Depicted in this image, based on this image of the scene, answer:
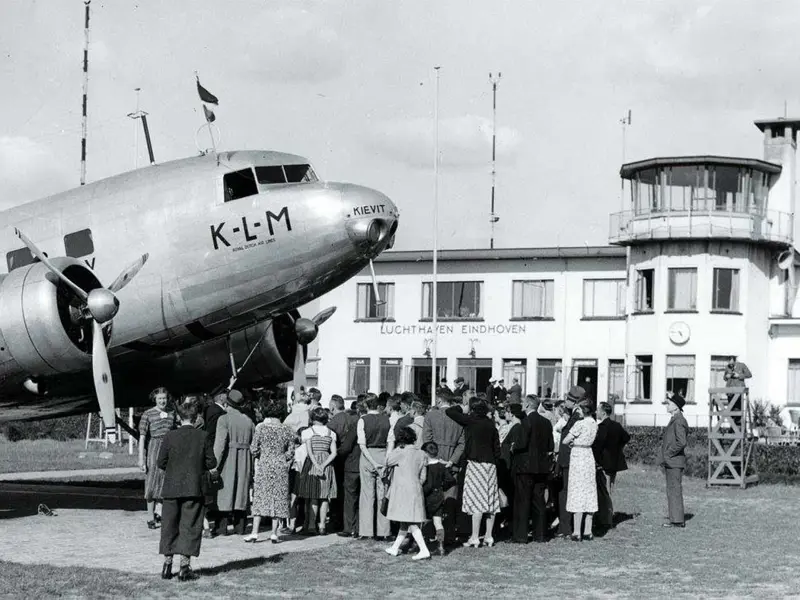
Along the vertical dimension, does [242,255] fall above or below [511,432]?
above

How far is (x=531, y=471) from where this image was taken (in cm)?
1622

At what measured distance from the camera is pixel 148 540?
15.3 meters

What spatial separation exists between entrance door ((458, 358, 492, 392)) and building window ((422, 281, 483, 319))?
2.01 m

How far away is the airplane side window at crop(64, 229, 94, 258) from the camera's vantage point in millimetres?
17656

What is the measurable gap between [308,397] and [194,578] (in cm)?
497

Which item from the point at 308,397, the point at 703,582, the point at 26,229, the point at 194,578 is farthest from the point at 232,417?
the point at 703,582

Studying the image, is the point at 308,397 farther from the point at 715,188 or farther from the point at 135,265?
the point at 715,188

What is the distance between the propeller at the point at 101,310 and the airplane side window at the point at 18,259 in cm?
208

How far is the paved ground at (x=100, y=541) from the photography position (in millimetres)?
13633

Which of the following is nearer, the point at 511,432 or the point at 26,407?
the point at 511,432

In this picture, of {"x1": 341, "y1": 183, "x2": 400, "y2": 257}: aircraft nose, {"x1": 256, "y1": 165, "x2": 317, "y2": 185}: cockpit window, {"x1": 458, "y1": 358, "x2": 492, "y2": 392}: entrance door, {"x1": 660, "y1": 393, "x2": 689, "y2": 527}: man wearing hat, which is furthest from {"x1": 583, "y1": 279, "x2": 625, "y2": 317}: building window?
{"x1": 341, "y1": 183, "x2": 400, "y2": 257}: aircraft nose

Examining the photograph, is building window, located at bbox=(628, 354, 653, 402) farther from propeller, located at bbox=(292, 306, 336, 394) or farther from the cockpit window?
the cockpit window

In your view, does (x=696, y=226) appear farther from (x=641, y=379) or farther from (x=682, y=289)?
(x=641, y=379)

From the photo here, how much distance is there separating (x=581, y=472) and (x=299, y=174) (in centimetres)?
613
